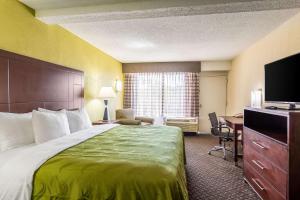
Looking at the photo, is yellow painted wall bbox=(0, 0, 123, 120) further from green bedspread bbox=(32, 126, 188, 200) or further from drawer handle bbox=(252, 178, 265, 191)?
drawer handle bbox=(252, 178, 265, 191)

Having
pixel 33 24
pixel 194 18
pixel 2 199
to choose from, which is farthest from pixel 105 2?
pixel 2 199

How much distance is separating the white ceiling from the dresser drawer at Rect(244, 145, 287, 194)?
1787 mm

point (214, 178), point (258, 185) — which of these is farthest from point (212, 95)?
point (258, 185)

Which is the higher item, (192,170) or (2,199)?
(2,199)

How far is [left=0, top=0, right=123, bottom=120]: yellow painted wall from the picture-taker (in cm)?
231

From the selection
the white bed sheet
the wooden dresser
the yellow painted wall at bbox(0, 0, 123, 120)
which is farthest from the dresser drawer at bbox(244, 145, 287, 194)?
the yellow painted wall at bbox(0, 0, 123, 120)

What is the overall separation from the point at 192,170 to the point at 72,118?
2105mm

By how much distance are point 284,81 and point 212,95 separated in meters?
4.12

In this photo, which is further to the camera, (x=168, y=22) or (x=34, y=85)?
(x=168, y=22)

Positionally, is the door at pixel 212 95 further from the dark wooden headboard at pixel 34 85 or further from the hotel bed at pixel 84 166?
the hotel bed at pixel 84 166

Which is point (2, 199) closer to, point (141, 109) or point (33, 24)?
point (33, 24)

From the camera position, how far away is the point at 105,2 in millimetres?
2404

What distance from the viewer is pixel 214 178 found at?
2881 mm

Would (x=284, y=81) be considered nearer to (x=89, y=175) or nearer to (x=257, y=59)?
(x=257, y=59)
